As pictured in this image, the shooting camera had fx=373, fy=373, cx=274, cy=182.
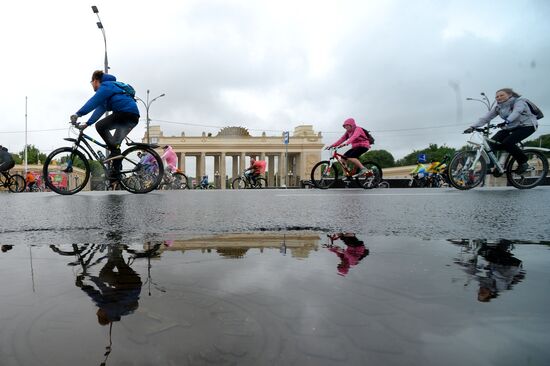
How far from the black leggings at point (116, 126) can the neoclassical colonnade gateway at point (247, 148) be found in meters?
63.8

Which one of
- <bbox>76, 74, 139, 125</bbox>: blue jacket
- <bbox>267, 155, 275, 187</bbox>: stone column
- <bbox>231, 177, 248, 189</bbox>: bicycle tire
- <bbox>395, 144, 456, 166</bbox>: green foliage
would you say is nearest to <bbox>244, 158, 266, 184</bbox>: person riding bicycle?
<bbox>231, 177, 248, 189</bbox>: bicycle tire

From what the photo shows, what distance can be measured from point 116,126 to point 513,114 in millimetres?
7222

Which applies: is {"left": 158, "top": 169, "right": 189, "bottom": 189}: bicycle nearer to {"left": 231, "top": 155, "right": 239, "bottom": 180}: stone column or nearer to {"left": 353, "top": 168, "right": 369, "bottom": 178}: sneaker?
{"left": 353, "top": 168, "right": 369, "bottom": 178}: sneaker

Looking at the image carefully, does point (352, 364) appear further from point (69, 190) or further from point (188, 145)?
point (188, 145)

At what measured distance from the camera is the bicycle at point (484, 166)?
24.5ft

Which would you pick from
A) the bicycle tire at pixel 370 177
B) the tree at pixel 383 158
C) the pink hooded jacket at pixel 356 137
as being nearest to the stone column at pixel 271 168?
the tree at pixel 383 158

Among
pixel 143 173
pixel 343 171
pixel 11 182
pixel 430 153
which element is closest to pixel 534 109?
pixel 343 171

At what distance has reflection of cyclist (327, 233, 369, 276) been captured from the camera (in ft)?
3.77

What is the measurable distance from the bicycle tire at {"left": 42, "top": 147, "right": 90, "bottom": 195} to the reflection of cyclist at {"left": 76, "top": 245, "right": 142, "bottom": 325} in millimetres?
5525

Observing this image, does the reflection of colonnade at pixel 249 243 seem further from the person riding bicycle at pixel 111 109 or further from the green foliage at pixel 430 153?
the green foliage at pixel 430 153

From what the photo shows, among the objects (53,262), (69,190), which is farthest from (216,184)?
(53,262)

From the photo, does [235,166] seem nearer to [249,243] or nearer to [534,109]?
[534,109]

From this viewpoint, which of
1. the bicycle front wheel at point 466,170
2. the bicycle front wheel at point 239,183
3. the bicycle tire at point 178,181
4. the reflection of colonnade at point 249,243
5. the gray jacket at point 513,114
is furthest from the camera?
the bicycle front wheel at point 239,183

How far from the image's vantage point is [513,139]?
7301 millimetres
